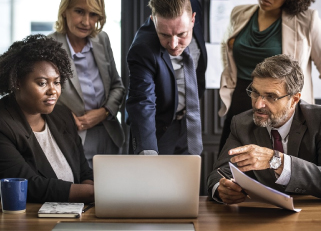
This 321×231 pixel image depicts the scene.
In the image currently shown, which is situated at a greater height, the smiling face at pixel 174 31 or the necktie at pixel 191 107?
the smiling face at pixel 174 31

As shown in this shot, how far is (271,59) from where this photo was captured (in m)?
2.43

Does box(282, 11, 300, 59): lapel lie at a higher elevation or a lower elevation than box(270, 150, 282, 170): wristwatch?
higher

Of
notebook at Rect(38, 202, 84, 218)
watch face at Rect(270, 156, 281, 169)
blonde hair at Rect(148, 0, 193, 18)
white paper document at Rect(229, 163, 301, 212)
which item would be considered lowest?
notebook at Rect(38, 202, 84, 218)

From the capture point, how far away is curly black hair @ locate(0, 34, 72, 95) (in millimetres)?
2463

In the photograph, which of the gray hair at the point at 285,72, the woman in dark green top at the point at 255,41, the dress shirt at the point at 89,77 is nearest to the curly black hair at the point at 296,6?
the woman in dark green top at the point at 255,41

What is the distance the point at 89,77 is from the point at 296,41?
1271mm

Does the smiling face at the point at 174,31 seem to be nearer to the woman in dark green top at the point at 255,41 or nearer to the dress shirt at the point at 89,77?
the woman in dark green top at the point at 255,41

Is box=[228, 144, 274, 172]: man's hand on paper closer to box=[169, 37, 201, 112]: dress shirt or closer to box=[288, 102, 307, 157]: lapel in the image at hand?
box=[288, 102, 307, 157]: lapel

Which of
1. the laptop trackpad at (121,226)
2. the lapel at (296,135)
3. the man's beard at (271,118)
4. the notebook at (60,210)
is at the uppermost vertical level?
the man's beard at (271,118)

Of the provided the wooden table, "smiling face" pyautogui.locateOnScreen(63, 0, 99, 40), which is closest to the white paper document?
the wooden table

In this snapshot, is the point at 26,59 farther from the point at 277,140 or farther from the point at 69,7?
the point at 277,140

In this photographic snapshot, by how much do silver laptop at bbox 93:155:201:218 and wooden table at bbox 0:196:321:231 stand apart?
0.04m

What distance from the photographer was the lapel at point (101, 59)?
126 inches

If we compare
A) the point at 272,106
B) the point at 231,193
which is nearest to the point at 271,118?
the point at 272,106
